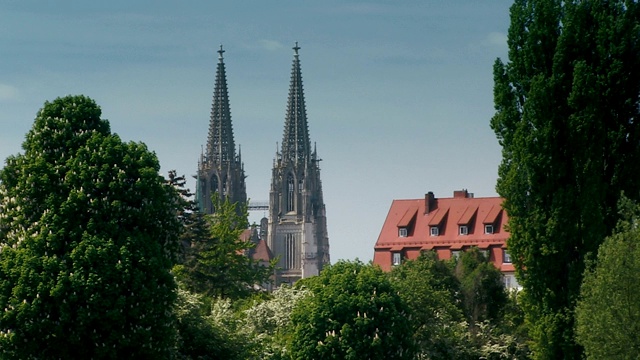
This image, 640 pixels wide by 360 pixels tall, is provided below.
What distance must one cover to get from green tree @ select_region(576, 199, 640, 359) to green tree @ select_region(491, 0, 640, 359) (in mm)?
3782

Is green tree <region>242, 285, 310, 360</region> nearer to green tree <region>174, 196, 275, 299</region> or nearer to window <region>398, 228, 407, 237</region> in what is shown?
green tree <region>174, 196, 275, 299</region>

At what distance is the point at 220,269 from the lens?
3044 inches

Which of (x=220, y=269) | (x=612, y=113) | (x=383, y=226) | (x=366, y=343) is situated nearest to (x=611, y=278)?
(x=612, y=113)

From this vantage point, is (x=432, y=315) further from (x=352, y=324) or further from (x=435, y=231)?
(x=435, y=231)

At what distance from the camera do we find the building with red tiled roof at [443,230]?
109 m

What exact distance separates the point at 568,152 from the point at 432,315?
16980 mm

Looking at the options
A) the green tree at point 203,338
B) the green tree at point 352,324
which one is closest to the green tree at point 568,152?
the green tree at point 352,324

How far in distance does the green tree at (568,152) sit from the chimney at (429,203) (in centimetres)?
6482

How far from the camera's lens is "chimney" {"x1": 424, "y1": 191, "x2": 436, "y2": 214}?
113125 mm

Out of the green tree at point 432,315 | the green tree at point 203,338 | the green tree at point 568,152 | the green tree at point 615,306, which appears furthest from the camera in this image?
the green tree at point 432,315

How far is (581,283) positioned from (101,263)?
15.6 meters

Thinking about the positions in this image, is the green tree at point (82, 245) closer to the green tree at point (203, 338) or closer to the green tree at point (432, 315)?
the green tree at point (203, 338)

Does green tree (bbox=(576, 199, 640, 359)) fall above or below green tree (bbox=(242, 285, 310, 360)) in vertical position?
below

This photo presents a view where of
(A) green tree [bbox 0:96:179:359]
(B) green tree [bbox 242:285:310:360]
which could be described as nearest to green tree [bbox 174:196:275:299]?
(B) green tree [bbox 242:285:310:360]
